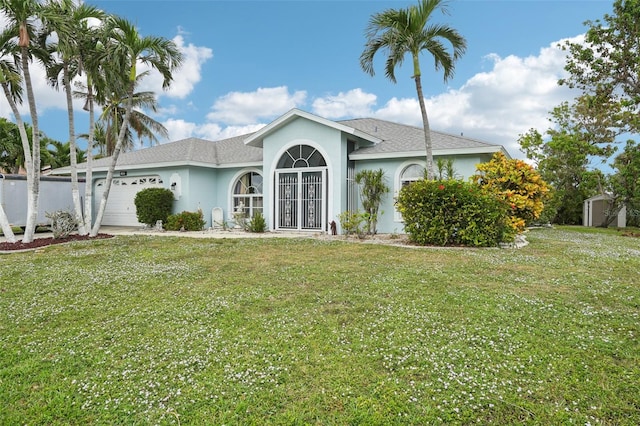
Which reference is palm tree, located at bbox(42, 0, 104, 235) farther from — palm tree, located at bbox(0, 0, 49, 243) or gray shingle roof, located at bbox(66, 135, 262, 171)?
gray shingle roof, located at bbox(66, 135, 262, 171)

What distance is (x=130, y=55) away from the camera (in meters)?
12.4

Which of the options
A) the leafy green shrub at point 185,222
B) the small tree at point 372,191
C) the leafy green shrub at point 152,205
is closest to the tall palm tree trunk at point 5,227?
the leafy green shrub at point 152,205

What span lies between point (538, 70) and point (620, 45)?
11.0 ft

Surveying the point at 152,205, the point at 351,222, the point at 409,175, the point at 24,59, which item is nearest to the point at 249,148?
the point at 152,205

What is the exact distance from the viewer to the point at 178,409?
9.39ft

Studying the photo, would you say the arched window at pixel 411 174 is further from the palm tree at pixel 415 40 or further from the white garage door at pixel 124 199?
the white garage door at pixel 124 199

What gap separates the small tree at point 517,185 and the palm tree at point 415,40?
191 centimetres

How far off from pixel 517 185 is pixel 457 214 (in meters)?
2.69

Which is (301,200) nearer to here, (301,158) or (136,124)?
(301,158)

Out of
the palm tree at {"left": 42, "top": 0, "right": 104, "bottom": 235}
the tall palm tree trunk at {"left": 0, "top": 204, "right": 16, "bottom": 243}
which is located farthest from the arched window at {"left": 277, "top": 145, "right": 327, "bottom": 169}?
the tall palm tree trunk at {"left": 0, "top": 204, "right": 16, "bottom": 243}

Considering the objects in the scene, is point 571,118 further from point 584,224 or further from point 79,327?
point 79,327

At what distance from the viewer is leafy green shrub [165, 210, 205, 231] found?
16203 millimetres

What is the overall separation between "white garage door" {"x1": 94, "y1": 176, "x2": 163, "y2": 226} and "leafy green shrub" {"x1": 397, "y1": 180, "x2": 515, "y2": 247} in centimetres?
1375

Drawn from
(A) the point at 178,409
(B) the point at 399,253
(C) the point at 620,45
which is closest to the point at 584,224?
(C) the point at 620,45
